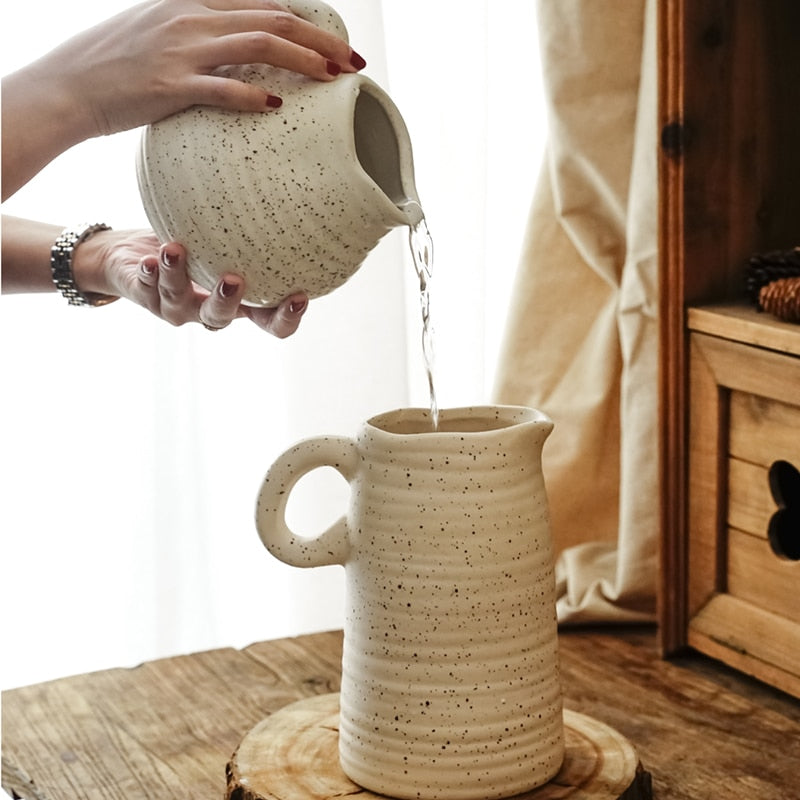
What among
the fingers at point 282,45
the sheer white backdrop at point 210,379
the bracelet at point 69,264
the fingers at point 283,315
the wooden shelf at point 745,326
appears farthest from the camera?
the sheer white backdrop at point 210,379

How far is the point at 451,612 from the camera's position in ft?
2.82

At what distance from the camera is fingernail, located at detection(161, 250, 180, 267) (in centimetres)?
89

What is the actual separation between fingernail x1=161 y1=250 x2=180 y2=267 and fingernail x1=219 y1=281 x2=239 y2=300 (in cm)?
4

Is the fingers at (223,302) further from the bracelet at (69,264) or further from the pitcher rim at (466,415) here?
the bracelet at (69,264)

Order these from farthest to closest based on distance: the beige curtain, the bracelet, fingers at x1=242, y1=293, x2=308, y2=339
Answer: the beige curtain, the bracelet, fingers at x1=242, y1=293, x2=308, y2=339

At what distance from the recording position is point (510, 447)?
0.86 metres

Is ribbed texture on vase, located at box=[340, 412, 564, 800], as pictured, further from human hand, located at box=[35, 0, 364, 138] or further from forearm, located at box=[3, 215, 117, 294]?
forearm, located at box=[3, 215, 117, 294]

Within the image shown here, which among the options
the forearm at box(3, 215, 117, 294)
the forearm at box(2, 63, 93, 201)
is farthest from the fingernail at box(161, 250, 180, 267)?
the forearm at box(3, 215, 117, 294)

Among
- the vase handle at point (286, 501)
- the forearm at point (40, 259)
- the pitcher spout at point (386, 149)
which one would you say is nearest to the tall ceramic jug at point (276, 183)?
the pitcher spout at point (386, 149)

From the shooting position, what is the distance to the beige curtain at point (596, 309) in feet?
4.56

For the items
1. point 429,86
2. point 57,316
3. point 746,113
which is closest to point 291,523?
point 57,316

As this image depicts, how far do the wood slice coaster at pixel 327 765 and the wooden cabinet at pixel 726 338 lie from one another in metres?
0.26

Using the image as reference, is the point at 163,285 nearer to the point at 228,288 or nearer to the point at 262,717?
the point at 228,288

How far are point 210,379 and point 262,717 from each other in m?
0.68
